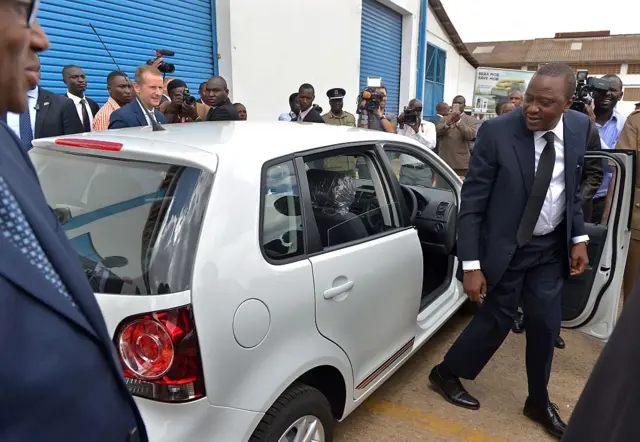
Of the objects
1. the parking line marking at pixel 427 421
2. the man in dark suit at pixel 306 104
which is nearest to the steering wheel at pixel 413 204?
the parking line marking at pixel 427 421

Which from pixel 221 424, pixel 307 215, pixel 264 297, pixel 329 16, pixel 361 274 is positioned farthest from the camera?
pixel 329 16

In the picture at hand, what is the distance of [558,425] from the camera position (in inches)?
104

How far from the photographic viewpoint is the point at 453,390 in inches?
115

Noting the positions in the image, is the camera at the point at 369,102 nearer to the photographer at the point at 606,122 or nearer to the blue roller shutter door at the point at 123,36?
the blue roller shutter door at the point at 123,36

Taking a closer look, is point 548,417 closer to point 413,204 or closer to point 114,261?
point 413,204

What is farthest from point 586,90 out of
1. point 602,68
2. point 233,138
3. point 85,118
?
point 602,68

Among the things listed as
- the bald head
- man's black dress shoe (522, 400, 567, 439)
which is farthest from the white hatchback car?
the bald head

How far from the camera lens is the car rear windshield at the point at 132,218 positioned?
5.09ft

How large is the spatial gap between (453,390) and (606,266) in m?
1.18

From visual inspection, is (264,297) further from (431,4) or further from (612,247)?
(431,4)

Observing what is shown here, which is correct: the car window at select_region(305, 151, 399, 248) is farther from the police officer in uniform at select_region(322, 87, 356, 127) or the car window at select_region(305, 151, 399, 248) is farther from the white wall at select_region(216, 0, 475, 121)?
the white wall at select_region(216, 0, 475, 121)

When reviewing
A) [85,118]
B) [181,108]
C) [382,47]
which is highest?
[382,47]

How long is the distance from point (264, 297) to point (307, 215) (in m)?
0.47

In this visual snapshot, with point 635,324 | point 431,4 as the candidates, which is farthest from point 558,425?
point 431,4
